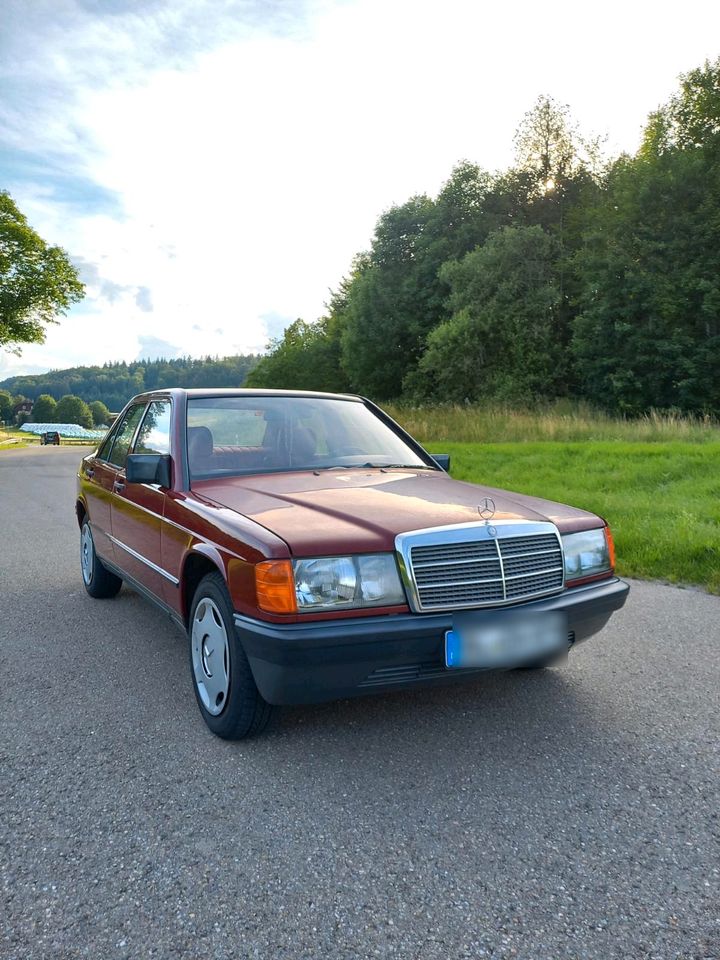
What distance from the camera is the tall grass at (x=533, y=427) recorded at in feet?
51.9

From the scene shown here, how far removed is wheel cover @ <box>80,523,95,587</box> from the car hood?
92.0 inches

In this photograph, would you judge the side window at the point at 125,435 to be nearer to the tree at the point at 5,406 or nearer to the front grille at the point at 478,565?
the front grille at the point at 478,565

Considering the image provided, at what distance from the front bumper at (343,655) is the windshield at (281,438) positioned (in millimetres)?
1399

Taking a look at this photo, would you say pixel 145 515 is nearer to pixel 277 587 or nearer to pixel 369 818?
pixel 277 587

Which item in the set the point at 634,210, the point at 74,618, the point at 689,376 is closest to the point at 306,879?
the point at 74,618

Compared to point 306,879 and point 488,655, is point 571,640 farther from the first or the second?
point 306,879

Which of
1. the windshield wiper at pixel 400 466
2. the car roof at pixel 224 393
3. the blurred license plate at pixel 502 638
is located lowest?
the blurred license plate at pixel 502 638

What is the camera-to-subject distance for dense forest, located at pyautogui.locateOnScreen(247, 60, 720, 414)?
29.3 meters

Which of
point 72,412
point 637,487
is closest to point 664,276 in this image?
point 637,487

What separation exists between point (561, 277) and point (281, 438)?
33.5 m

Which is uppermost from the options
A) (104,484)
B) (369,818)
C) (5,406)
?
(5,406)

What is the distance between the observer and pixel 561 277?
3516 centimetres

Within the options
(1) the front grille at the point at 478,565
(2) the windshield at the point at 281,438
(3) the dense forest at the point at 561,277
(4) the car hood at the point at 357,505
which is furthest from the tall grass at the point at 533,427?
(1) the front grille at the point at 478,565

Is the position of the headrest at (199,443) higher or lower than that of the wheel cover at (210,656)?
higher
